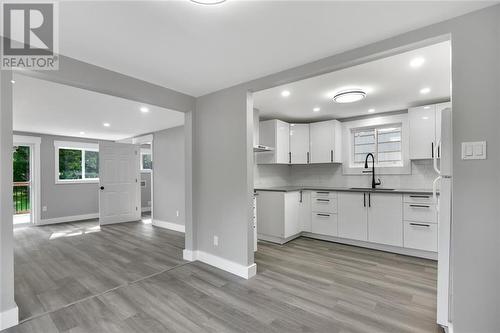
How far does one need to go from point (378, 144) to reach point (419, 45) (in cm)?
293

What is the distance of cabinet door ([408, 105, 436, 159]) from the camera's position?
12.0ft

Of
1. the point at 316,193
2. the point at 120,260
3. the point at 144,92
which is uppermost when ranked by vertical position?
the point at 144,92

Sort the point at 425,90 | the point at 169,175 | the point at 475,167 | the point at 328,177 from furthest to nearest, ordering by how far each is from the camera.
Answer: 1. the point at 169,175
2. the point at 328,177
3. the point at 425,90
4. the point at 475,167

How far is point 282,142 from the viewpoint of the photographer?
4609 mm

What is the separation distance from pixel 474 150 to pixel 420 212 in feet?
7.07

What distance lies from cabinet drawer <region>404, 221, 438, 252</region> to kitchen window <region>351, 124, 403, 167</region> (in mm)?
1265

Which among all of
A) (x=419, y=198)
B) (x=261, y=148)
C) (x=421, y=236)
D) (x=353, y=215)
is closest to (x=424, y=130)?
(x=419, y=198)

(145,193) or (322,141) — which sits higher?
(322,141)

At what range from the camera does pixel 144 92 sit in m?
2.84

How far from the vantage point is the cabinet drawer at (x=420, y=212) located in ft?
10.9

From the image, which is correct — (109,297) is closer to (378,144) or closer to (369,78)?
(369,78)

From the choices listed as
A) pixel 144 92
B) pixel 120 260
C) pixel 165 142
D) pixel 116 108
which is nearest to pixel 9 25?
pixel 144 92

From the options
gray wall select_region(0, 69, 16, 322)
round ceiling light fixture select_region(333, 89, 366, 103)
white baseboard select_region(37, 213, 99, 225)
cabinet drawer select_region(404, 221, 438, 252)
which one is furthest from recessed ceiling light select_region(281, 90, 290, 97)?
white baseboard select_region(37, 213, 99, 225)

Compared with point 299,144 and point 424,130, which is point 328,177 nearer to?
point 299,144
